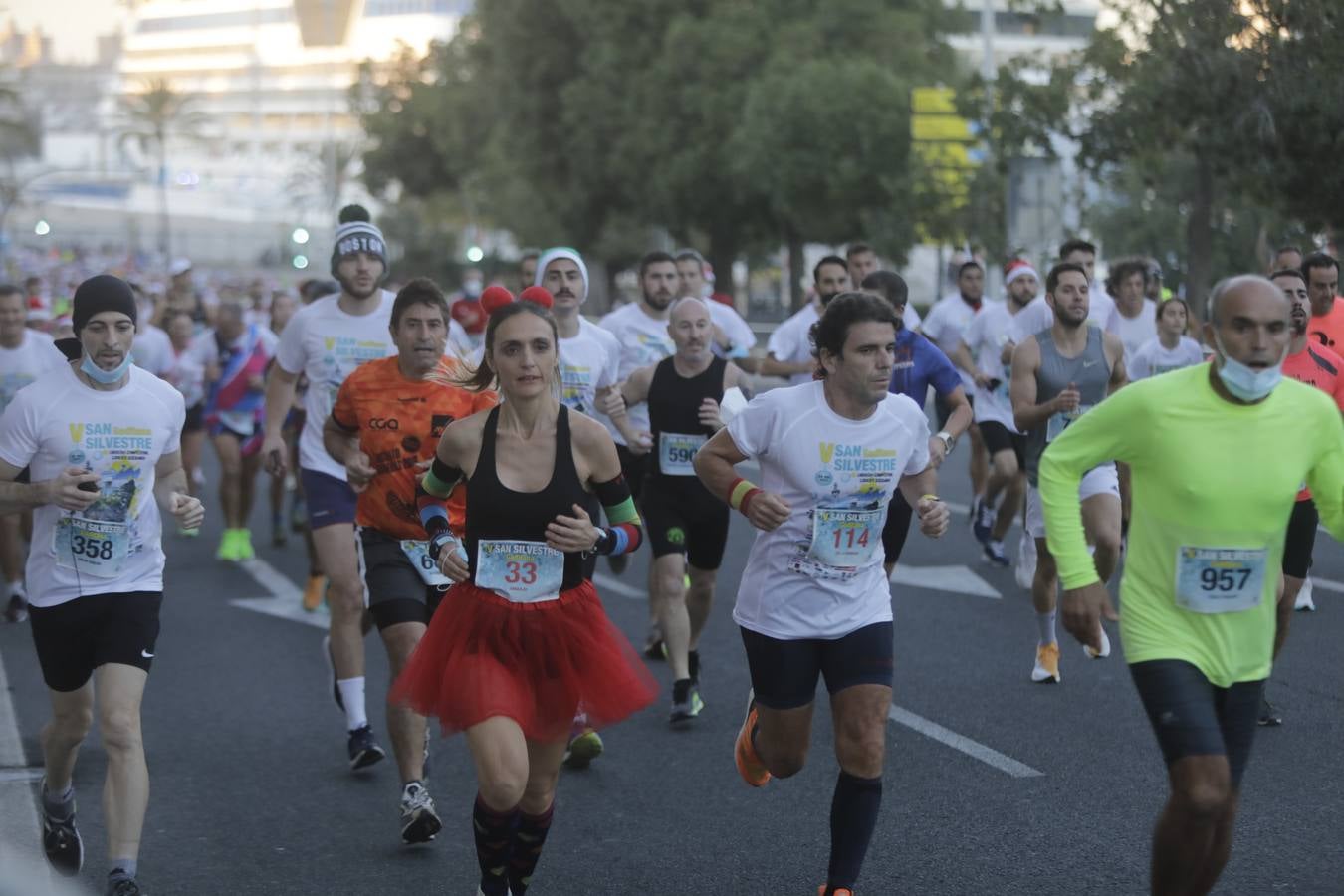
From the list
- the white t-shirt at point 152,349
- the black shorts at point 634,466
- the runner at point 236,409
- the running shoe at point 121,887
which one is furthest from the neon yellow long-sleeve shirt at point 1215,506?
the white t-shirt at point 152,349

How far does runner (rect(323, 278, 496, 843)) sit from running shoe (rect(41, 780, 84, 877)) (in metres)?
1.22

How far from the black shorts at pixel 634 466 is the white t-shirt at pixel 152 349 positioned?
6.20 m

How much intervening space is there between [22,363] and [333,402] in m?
4.45

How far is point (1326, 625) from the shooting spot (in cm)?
1048

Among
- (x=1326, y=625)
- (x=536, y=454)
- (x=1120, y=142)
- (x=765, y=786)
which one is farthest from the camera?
(x=1120, y=142)

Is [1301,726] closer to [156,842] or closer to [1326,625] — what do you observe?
[1326,625]

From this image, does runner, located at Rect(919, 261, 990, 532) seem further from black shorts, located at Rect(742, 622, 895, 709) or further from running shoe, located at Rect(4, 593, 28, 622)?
black shorts, located at Rect(742, 622, 895, 709)

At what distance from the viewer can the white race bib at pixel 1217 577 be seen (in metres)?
4.83

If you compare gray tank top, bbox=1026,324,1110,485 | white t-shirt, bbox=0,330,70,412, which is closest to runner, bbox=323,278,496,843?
gray tank top, bbox=1026,324,1110,485

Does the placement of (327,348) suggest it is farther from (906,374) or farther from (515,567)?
(515,567)

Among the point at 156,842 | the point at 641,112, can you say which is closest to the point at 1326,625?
the point at 156,842

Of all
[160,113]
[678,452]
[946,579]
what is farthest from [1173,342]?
[160,113]

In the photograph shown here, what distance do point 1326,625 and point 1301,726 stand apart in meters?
2.54

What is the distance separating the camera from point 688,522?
9016 mm
